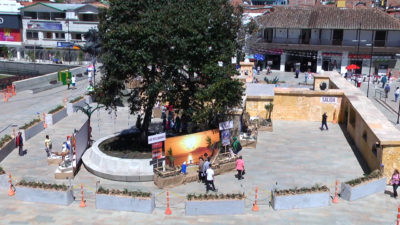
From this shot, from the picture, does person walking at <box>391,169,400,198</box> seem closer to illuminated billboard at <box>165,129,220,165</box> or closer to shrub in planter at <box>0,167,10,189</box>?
illuminated billboard at <box>165,129,220,165</box>

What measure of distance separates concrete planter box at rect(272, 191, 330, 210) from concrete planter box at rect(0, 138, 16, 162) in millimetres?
14183

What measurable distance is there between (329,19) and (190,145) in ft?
130

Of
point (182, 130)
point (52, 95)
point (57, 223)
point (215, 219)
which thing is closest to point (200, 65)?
point (182, 130)

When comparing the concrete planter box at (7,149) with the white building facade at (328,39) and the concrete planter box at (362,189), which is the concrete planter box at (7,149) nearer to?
the concrete planter box at (362,189)

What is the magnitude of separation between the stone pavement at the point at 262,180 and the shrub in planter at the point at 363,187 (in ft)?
0.90

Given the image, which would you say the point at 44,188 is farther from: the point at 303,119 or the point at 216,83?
the point at 303,119

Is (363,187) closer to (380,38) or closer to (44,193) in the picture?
(44,193)

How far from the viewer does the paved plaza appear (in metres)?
16.6

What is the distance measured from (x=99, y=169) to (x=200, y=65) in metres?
6.66

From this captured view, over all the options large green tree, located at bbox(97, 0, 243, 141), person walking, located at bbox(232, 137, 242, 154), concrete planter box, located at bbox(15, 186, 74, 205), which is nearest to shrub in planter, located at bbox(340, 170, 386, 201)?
person walking, located at bbox(232, 137, 242, 154)

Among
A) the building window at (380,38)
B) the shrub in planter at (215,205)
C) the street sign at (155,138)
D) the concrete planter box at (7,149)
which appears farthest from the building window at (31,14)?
the shrub in planter at (215,205)

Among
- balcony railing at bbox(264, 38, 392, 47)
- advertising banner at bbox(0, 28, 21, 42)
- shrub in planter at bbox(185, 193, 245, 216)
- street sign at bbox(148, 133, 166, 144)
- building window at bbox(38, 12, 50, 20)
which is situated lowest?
shrub in planter at bbox(185, 193, 245, 216)

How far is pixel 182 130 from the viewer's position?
25797 mm

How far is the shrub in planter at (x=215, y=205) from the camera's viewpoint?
16.8 metres
